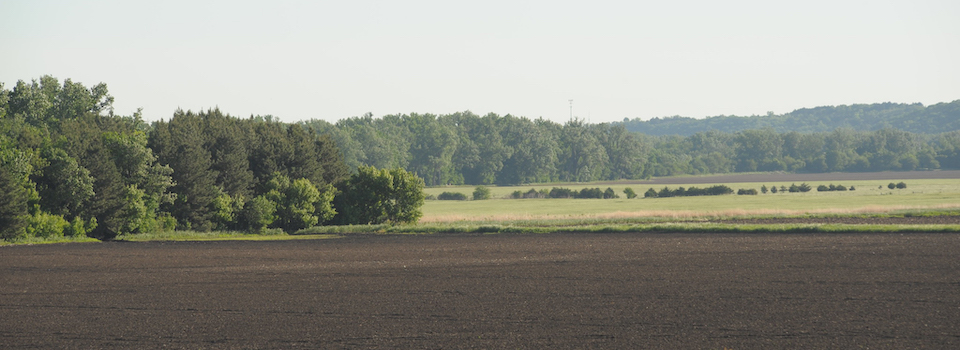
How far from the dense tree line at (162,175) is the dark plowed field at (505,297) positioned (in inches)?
502

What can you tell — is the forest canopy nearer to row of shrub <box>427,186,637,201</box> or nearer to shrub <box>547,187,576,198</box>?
row of shrub <box>427,186,637,201</box>

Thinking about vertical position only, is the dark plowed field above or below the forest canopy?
below

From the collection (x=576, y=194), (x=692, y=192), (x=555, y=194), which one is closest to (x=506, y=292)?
(x=692, y=192)

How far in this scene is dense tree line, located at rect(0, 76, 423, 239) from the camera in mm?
55969

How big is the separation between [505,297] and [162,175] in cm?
4421

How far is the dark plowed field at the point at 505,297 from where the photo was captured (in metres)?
20.2

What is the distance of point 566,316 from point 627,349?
4.48 metres

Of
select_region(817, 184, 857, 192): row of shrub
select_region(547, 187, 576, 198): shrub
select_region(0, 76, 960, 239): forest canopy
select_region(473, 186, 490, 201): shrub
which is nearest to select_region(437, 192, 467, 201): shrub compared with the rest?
select_region(473, 186, 490, 201): shrub

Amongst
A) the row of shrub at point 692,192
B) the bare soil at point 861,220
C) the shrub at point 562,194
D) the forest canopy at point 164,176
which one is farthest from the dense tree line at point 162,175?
the row of shrub at point 692,192

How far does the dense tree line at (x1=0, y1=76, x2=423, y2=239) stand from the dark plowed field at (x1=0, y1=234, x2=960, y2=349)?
1276 centimetres

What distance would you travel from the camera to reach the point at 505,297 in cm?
2677

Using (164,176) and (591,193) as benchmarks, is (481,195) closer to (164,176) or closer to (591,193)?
(591,193)

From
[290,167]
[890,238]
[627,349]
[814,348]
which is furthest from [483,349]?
[290,167]

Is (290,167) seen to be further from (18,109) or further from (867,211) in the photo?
(867,211)
